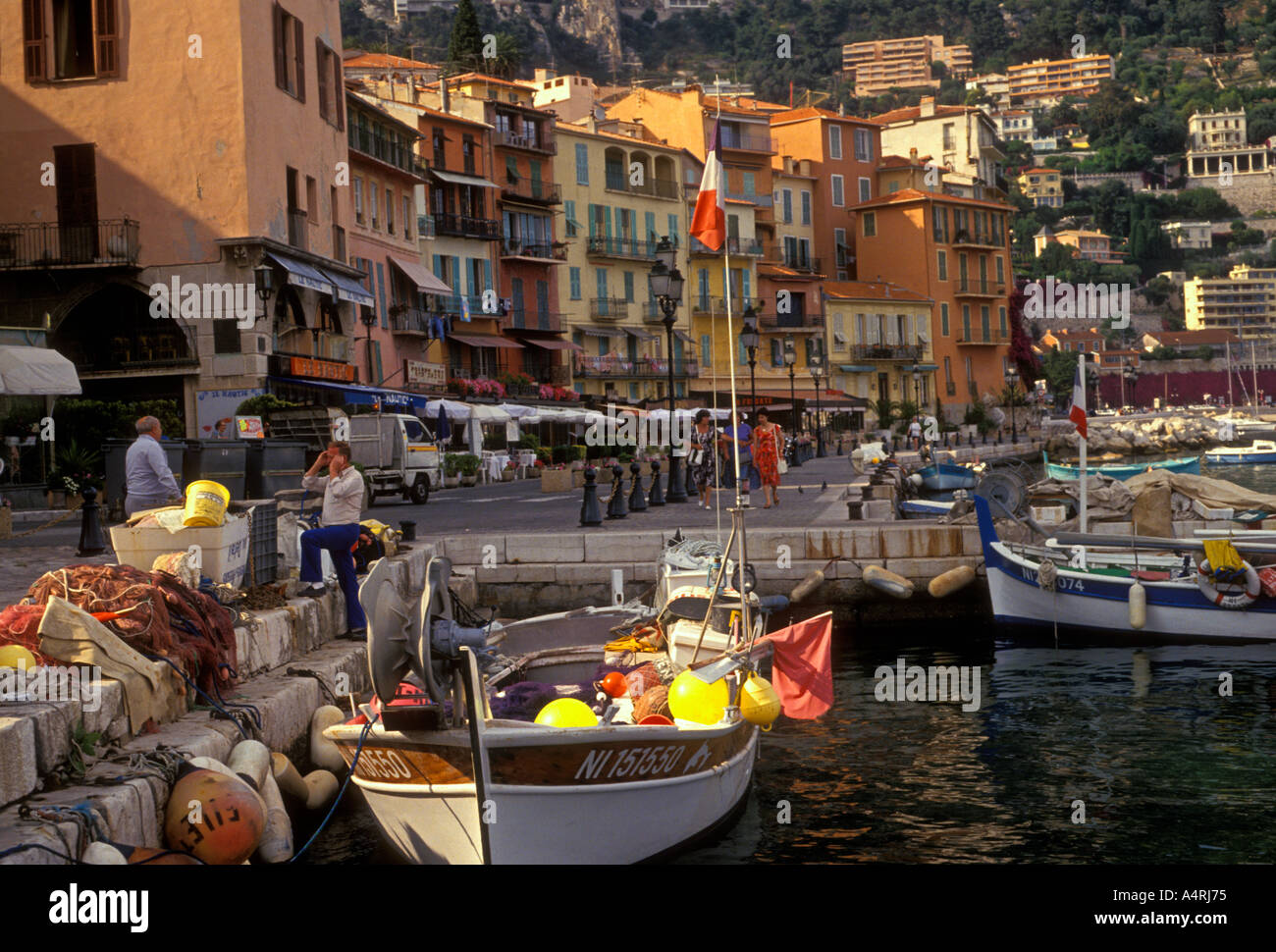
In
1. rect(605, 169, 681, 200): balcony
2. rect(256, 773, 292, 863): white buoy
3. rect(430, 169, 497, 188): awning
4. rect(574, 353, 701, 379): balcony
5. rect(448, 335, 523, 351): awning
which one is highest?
rect(605, 169, 681, 200): balcony

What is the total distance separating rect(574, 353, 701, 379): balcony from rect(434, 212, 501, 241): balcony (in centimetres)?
680

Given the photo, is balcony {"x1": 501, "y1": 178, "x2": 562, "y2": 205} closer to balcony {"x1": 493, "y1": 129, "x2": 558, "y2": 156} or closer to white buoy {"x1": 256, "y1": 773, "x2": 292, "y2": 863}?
balcony {"x1": 493, "y1": 129, "x2": 558, "y2": 156}

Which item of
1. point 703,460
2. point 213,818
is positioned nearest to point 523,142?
Result: point 703,460

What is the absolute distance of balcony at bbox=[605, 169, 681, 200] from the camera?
64.4 m

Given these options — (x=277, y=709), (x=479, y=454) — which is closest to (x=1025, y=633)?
(x=277, y=709)

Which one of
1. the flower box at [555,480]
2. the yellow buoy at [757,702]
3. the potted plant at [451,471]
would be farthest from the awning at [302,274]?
the yellow buoy at [757,702]

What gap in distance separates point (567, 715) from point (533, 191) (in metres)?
52.2

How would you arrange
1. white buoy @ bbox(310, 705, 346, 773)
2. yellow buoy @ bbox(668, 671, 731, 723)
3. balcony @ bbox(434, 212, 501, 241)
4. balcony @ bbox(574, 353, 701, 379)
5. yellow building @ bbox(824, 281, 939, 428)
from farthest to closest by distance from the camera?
yellow building @ bbox(824, 281, 939, 428) → balcony @ bbox(574, 353, 701, 379) → balcony @ bbox(434, 212, 501, 241) → white buoy @ bbox(310, 705, 346, 773) → yellow buoy @ bbox(668, 671, 731, 723)

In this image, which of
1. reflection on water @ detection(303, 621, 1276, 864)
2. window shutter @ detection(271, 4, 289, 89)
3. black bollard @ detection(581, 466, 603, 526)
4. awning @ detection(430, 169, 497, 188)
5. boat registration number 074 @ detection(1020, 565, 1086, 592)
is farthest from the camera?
awning @ detection(430, 169, 497, 188)

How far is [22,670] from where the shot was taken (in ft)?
25.8

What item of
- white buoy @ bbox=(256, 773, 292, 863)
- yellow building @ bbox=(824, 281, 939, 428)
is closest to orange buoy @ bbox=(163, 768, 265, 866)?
white buoy @ bbox=(256, 773, 292, 863)

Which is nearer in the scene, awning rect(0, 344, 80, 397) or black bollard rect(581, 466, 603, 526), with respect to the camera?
black bollard rect(581, 466, 603, 526)
